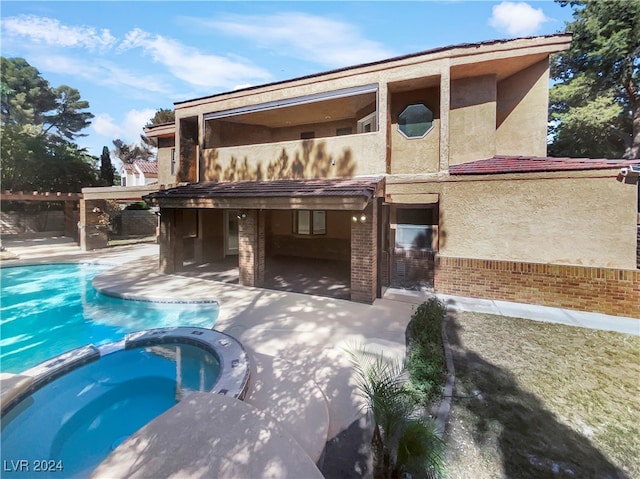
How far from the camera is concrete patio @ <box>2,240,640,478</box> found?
3184 mm

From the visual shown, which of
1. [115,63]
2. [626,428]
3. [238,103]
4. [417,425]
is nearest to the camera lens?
[417,425]

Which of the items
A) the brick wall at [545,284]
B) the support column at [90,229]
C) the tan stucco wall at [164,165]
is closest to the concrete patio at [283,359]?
the brick wall at [545,284]

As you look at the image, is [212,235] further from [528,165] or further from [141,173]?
[141,173]

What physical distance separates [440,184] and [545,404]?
7.95 meters

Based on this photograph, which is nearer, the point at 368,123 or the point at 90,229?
the point at 368,123

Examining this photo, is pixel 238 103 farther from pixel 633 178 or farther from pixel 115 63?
pixel 633 178

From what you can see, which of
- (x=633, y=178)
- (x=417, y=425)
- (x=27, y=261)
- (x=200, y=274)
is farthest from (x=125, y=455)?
(x=27, y=261)

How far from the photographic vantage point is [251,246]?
1217 centimetres

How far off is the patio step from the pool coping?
0.30m

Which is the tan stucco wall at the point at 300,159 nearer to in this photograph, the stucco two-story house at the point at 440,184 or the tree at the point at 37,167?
the stucco two-story house at the point at 440,184

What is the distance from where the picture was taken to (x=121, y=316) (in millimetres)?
10359

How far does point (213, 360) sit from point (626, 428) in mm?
7376

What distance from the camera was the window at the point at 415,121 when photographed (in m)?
12.0

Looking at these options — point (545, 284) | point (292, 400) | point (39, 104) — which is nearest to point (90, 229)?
point (292, 400)
